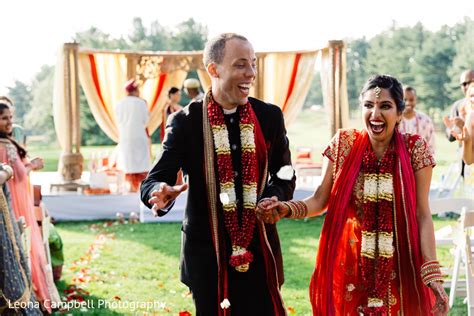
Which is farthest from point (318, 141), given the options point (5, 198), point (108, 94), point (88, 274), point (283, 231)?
point (5, 198)

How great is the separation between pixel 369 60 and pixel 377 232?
38.8 metres

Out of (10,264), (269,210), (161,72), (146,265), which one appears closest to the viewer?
(269,210)

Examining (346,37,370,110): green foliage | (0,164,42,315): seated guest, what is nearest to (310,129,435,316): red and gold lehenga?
(0,164,42,315): seated guest

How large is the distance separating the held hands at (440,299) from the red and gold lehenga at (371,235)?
0.16 metres

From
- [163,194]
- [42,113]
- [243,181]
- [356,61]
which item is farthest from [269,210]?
[356,61]

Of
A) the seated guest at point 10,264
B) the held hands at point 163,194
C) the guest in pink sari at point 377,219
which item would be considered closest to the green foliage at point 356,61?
the seated guest at point 10,264

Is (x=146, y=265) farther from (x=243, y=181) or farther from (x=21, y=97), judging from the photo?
(x=21, y=97)

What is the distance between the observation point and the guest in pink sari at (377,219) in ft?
10.0

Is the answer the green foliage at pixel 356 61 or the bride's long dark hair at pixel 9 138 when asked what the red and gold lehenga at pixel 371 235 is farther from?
the green foliage at pixel 356 61

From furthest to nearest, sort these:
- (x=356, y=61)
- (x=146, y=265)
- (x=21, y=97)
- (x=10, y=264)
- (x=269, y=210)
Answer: (x=356, y=61) → (x=21, y=97) → (x=146, y=265) → (x=10, y=264) → (x=269, y=210)

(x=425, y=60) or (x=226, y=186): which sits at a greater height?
(x=425, y=60)

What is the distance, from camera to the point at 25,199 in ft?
16.3

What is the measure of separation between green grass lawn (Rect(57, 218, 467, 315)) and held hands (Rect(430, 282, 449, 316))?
Answer: 7.47 feet

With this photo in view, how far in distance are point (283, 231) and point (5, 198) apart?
5.06 m
